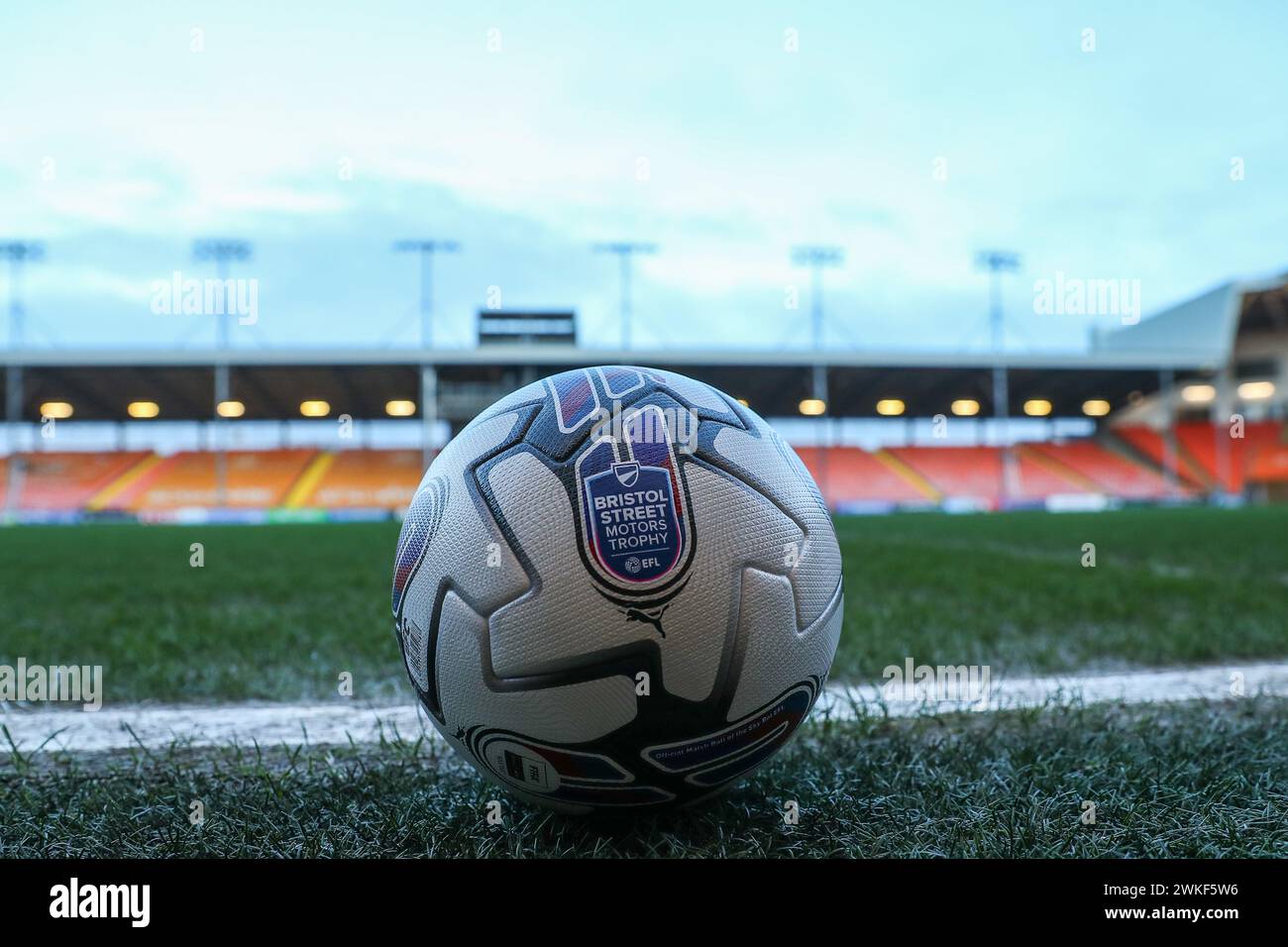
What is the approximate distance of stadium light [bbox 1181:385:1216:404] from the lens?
142 feet

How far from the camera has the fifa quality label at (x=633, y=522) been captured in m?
1.74

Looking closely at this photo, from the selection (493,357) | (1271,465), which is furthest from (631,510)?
(1271,465)

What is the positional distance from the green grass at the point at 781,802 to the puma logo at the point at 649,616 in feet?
1.75

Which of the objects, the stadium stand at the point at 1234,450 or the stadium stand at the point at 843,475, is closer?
the stadium stand at the point at 843,475

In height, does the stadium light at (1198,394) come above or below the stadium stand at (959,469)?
above

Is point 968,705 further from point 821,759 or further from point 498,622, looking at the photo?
point 498,622

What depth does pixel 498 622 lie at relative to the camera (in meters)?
1.80

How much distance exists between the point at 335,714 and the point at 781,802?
1.77 metres

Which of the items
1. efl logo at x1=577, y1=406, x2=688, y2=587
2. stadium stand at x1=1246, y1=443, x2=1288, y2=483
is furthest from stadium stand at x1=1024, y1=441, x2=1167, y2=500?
efl logo at x1=577, y1=406, x2=688, y2=587

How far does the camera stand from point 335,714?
316cm

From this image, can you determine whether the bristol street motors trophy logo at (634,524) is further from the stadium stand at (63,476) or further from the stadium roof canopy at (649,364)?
the stadium stand at (63,476)

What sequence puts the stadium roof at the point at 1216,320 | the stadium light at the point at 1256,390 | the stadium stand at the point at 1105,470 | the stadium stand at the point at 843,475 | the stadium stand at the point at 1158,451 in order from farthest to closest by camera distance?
1. the stadium stand at the point at 1158,451
2. the stadium stand at the point at 1105,470
3. the stadium light at the point at 1256,390
4. the stadium stand at the point at 843,475
5. the stadium roof at the point at 1216,320

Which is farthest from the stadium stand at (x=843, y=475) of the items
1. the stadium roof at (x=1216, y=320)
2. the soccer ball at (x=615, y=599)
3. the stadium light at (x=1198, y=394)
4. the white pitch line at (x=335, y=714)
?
the soccer ball at (x=615, y=599)
